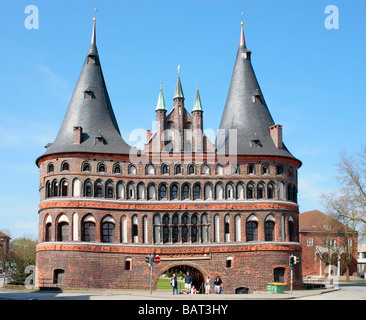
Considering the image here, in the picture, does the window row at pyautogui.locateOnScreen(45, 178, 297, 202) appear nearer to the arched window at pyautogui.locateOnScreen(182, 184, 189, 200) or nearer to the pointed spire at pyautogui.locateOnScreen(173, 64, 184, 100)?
the arched window at pyautogui.locateOnScreen(182, 184, 189, 200)

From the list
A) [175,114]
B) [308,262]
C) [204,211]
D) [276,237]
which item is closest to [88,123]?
[175,114]

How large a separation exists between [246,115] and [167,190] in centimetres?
1062

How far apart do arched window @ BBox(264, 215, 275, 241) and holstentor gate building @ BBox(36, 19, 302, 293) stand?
3.8 inches

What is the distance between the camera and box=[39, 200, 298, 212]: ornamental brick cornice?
161 feet

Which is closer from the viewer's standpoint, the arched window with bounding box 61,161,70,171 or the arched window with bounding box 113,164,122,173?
the arched window with bounding box 61,161,70,171

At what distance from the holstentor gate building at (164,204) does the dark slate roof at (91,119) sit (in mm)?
102

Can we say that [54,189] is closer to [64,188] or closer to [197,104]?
[64,188]

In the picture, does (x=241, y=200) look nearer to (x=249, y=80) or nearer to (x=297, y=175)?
(x=297, y=175)

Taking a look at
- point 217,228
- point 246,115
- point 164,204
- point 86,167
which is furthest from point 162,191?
point 246,115

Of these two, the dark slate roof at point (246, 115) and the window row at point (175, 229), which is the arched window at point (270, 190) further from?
the dark slate roof at point (246, 115)

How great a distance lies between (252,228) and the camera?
5088 cm

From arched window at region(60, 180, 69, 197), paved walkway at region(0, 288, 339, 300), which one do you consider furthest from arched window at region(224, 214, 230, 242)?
arched window at region(60, 180, 69, 197)

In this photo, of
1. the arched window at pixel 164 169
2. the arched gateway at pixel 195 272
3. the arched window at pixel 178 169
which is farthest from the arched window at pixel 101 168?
the arched gateway at pixel 195 272

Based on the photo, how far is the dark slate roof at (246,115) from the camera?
2056 inches
